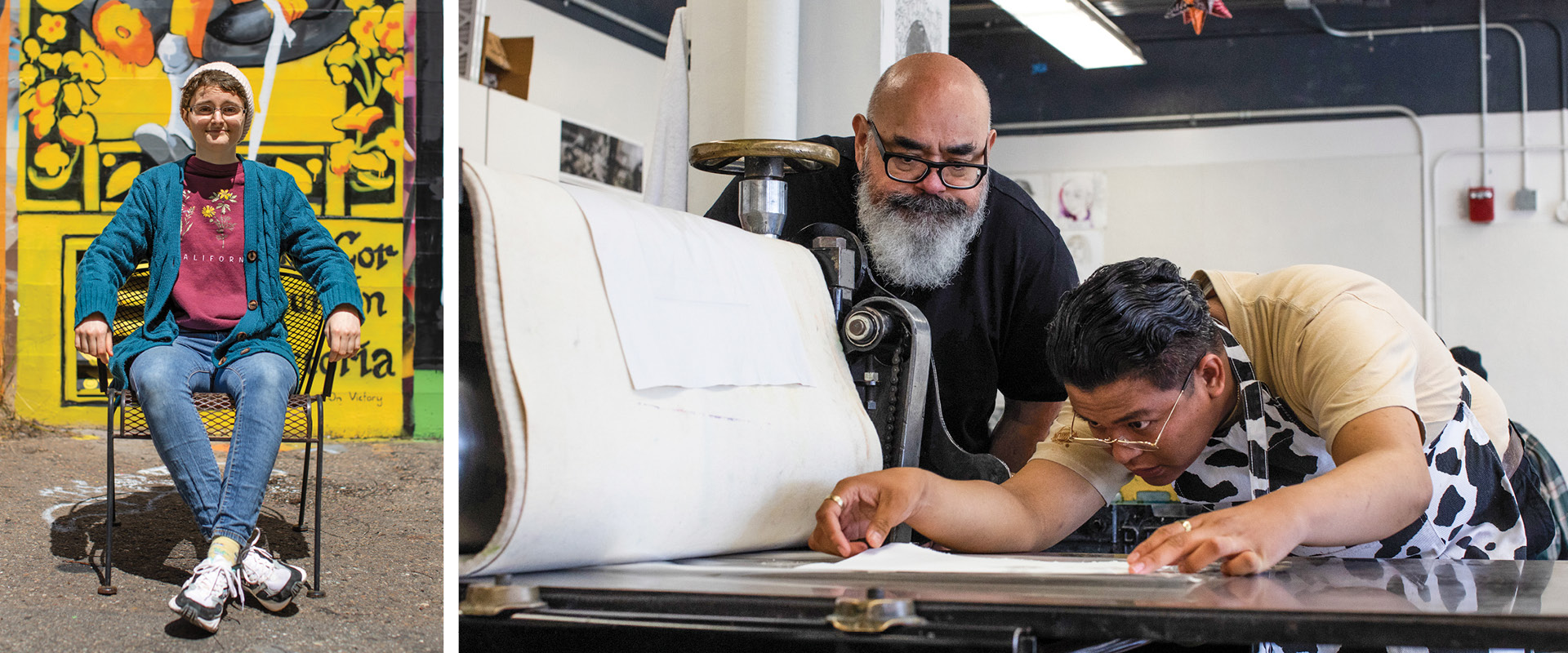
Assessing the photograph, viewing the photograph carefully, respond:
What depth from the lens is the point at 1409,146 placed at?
545 centimetres

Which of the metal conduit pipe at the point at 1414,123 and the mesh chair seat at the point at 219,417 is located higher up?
the metal conduit pipe at the point at 1414,123

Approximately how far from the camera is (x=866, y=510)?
100 centimetres

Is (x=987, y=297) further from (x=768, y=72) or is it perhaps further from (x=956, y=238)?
(x=768, y=72)

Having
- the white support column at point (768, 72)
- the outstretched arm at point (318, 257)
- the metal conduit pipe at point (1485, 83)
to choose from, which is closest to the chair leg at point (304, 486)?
the outstretched arm at point (318, 257)

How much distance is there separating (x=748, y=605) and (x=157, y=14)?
167cm

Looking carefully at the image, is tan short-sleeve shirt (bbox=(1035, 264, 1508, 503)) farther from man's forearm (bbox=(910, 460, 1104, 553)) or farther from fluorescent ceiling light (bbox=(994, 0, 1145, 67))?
fluorescent ceiling light (bbox=(994, 0, 1145, 67))

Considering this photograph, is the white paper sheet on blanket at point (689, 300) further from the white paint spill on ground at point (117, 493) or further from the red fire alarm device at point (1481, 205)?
the red fire alarm device at point (1481, 205)

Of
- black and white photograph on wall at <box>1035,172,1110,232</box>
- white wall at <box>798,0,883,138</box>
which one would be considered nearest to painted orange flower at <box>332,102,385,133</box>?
white wall at <box>798,0,883,138</box>

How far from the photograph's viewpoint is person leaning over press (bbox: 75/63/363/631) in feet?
5.61

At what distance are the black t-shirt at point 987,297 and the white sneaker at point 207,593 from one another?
2.91 ft

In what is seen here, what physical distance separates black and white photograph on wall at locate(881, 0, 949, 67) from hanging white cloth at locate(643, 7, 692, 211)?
1.30 ft

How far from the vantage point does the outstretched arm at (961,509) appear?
0.98 metres

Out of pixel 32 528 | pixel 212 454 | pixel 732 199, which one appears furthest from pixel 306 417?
pixel 732 199

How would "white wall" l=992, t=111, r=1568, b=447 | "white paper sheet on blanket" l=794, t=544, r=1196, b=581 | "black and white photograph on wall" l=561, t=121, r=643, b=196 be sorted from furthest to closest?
"white wall" l=992, t=111, r=1568, b=447, "black and white photograph on wall" l=561, t=121, r=643, b=196, "white paper sheet on blanket" l=794, t=544, r=1196, b=581
